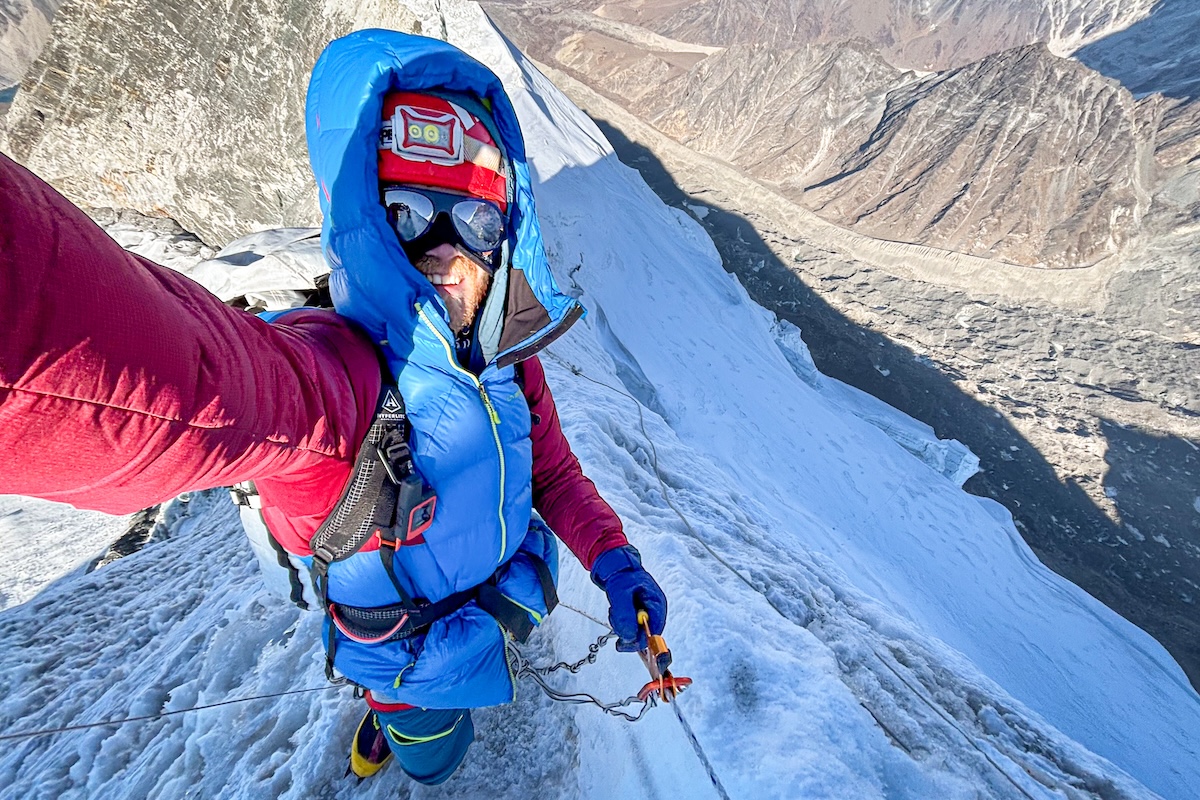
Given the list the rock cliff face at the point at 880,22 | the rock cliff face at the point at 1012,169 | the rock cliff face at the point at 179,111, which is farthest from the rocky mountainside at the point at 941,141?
the rock cliff face at the point at 179,111

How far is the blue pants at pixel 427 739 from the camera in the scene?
148cm

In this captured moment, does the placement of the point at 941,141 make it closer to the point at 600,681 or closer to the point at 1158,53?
the point at 1158,53

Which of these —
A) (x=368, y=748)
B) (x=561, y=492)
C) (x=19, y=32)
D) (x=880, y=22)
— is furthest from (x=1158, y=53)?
(x=19, y=32)

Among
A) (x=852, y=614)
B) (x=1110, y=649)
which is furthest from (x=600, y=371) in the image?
(x=1110, y=649)

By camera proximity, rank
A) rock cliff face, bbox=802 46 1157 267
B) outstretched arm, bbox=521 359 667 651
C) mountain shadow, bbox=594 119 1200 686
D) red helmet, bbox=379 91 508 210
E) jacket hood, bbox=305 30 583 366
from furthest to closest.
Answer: rock cliff face, bbox=802 46 1157 267 → mountain shadow, bbox=594 119 1200 686 → outstretched arm, bbox=521 359 667 651 → red helmet, bbox=379 91 508 210 → jacket hood, bbox=305 30 583 366

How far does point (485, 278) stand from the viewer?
4.31ft

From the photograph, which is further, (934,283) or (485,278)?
(934,283)

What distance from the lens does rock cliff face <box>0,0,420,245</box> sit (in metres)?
5.92

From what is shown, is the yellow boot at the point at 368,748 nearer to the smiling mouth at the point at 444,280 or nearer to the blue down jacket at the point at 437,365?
the blue down jacket at the point at 437,365

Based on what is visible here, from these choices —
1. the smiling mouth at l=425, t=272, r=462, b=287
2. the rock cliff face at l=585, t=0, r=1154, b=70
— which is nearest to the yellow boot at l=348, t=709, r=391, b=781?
the smiling mouth at l=425, t=272, r=462, b=287

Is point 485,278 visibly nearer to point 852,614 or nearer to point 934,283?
point 852,614

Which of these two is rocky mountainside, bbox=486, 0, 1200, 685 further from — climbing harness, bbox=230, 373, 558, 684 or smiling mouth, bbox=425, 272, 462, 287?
smiling mouth, bbox=425, 272, 462, 287

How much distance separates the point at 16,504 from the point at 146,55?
522cm

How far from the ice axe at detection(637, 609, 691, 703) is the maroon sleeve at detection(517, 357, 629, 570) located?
25 centimetres
